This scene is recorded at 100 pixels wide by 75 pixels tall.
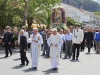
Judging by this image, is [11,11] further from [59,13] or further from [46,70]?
[46,70]

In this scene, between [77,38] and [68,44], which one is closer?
[77,38]

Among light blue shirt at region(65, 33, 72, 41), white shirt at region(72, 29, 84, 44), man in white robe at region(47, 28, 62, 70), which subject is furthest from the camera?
light blue shirt at region(65, 33, 72, 41)

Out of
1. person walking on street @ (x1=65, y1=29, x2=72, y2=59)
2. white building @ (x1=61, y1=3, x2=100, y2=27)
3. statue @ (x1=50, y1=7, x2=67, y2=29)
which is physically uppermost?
white building @ (x1=61, y1=3, x2=100, y2=27)

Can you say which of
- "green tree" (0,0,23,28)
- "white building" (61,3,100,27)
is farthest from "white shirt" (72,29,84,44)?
"white building" (61,3,100,27)

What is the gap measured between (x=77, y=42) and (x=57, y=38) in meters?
3.65

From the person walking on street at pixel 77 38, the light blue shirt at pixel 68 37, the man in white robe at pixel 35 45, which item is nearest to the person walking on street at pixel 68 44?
the light blue shirt at pixel 68 37

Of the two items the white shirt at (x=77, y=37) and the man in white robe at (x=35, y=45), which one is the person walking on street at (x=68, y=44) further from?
the man in white robe at (x=35, y=45)

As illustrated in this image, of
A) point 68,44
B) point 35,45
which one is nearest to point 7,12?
point 68,44

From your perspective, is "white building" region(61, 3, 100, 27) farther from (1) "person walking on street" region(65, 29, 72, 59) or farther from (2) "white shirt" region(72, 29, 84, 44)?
(2) "white shirt" region(72, 29, 84, 44)

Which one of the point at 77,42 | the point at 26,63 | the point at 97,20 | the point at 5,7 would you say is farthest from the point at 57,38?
the point at 97,20

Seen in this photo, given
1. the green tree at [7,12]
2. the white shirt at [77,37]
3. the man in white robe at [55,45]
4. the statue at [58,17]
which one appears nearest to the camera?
the man in white robe at [55,45]

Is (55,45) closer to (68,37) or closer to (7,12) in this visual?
(68,37)

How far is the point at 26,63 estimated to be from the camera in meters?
12.6

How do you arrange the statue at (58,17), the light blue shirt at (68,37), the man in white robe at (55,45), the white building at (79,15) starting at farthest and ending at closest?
the white building at (79,15)
the statue at (58,17)
the light blue shirt at (68,37)
the man in white robe at (55,45)
